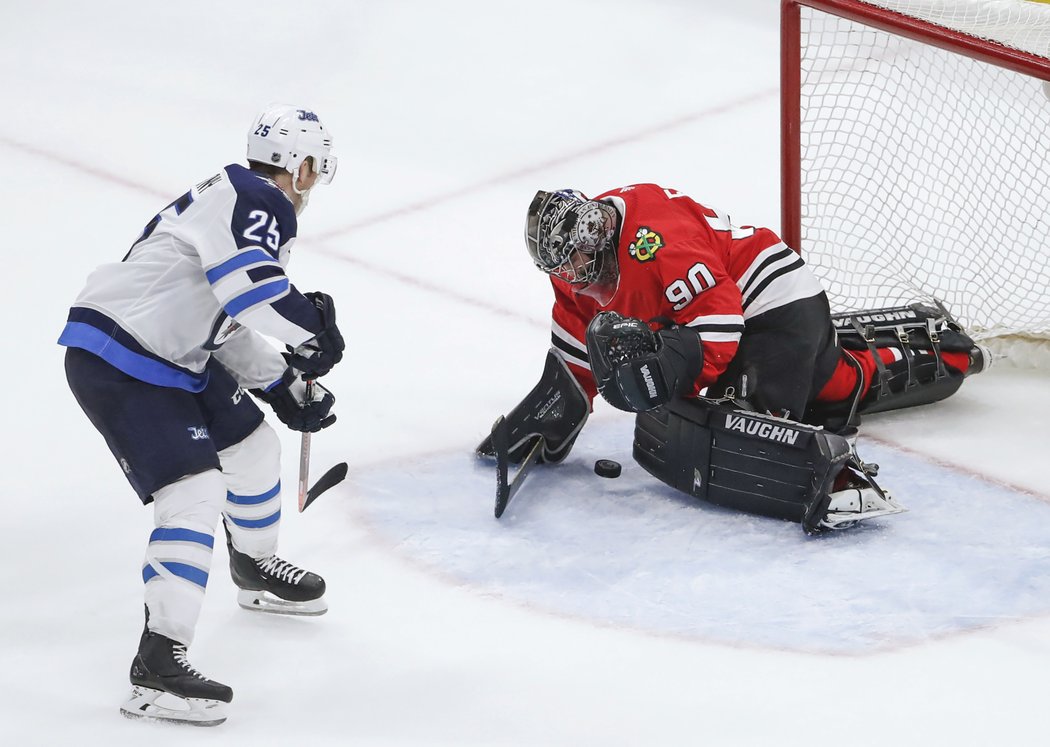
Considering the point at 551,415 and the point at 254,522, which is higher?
the point at 551,415

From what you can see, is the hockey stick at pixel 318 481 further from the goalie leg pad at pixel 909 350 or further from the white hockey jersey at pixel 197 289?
the goalie leg pad at pixel 909 350

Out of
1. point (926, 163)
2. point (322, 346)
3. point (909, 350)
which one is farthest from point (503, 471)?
point (926, 163)

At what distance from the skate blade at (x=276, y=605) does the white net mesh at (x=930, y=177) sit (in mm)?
1959

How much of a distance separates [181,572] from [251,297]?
1.55 ft

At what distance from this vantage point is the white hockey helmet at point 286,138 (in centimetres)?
272

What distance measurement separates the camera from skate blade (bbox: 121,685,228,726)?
8.33 feet

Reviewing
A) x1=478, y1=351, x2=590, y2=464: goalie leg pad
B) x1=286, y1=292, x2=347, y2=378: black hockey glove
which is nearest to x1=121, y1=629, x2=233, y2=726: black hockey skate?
x1=286, y1=292, x2=347, y2=378: black hockey glove

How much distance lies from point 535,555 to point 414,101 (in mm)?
3477

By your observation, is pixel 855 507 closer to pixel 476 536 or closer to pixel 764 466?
pixel 764 466

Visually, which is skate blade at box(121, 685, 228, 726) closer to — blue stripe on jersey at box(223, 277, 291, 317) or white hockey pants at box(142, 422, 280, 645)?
white hockey pants at box(142, 422, 280, 645)

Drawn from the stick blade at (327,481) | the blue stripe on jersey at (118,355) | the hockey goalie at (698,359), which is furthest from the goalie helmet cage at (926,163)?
the blue stripe on jersey at (118,355)

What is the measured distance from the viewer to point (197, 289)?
2.66m

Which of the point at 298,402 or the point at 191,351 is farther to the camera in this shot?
the point at 298,402

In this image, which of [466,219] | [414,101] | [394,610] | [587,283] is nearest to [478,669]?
[394,610]
